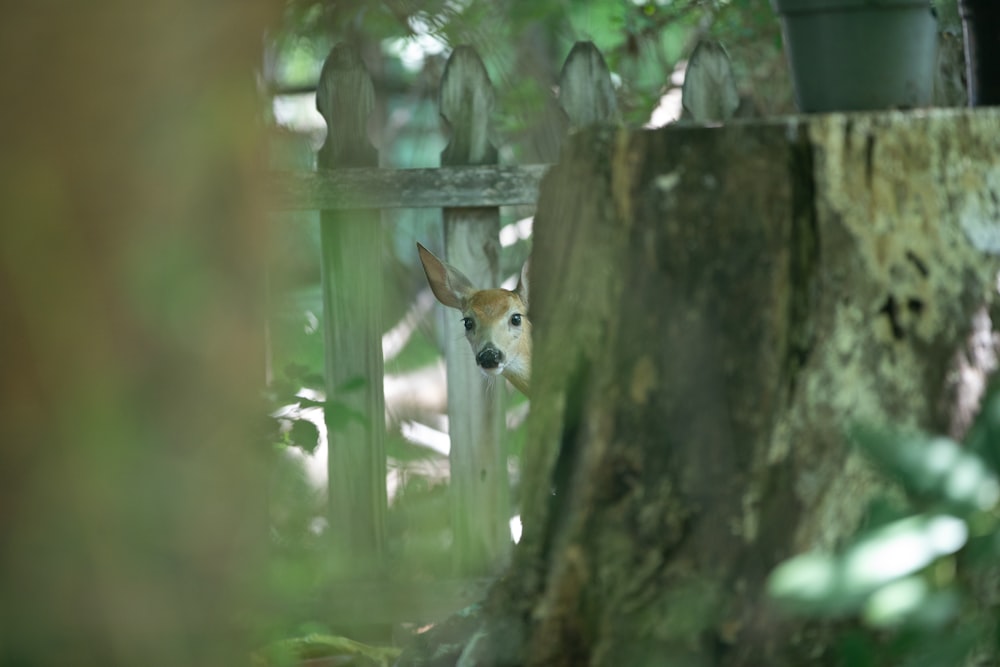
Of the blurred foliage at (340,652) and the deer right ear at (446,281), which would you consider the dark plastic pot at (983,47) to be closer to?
the deer right ear at (446,281)

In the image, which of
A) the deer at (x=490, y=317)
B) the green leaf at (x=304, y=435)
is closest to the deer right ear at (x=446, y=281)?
the deer at (x=490, y=317)

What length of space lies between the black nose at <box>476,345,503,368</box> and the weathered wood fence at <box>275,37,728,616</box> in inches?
7.0

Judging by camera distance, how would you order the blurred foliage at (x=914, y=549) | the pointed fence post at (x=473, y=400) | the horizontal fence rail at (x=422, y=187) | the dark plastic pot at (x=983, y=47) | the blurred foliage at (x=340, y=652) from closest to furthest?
the blurred foliage at (x=914, y=549) → the blurred foliage at (x=340, y=652) → the dark plastic pot at (x=983, y=47) → the horizontal fence rail at (x=422, y=187) → the pointed fence post at (x=473, y=400)

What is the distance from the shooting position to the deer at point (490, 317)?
472cm

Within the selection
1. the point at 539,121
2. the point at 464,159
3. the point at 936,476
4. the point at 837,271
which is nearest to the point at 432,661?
the point at 837,271

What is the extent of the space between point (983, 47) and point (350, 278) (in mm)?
2243

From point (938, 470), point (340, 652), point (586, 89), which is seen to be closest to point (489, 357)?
point (586, 89)

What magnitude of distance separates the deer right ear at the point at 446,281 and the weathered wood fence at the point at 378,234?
0.49 ft

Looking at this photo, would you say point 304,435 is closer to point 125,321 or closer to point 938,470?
point 938,470

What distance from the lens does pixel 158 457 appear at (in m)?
0.82

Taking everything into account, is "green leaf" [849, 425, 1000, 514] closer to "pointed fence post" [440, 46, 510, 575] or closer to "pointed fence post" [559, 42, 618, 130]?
"pointed fence post" [440, 46, 510, 575]

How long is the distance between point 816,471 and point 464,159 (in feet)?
8.03

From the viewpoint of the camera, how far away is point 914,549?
1.30m

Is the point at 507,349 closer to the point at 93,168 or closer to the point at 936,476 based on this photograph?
the point at 936,476
